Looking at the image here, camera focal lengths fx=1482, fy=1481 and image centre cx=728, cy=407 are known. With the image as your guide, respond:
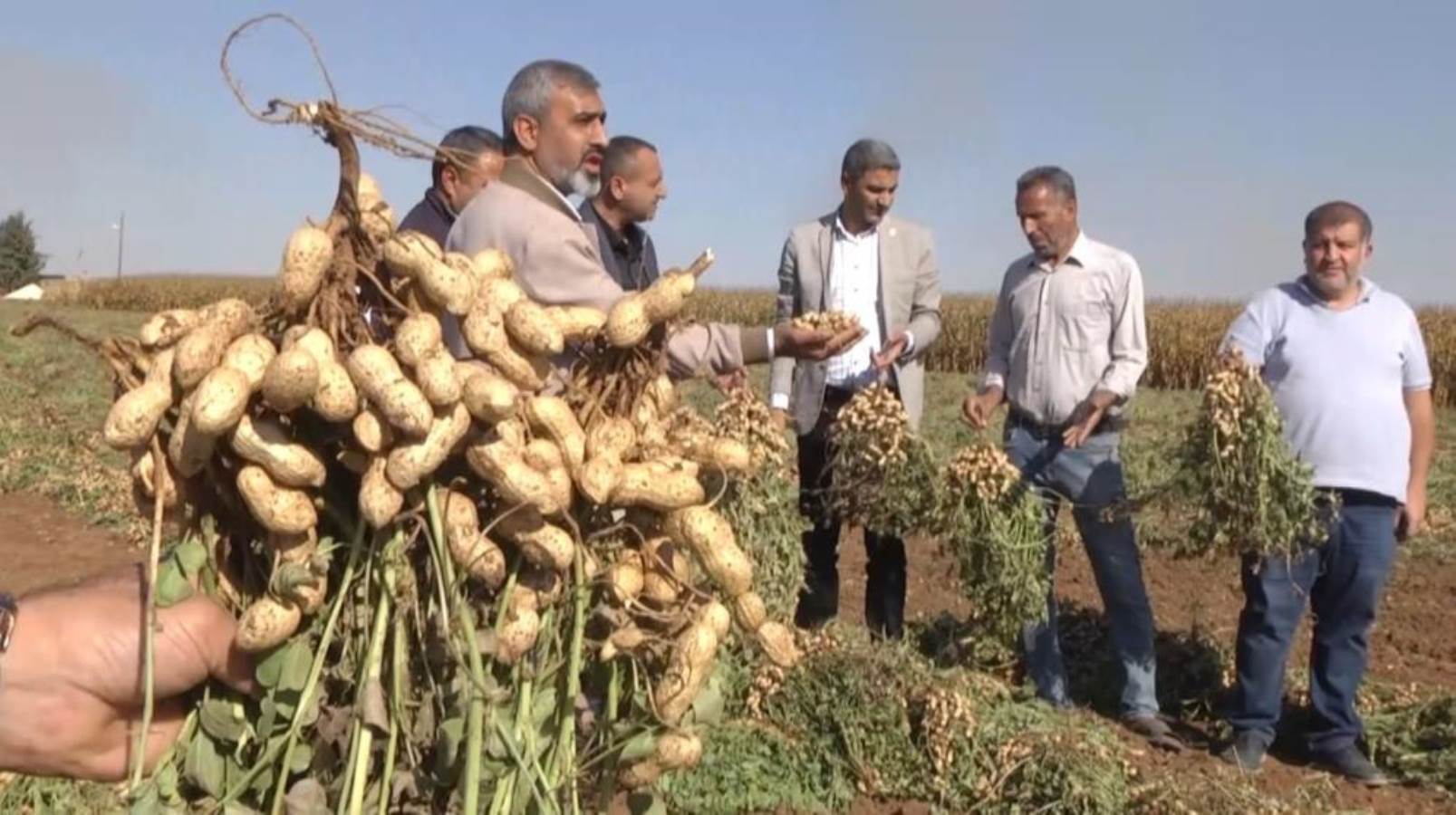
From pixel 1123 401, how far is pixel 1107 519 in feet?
2.08

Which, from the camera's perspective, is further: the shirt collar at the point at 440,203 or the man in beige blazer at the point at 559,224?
the shirt collar at the point at 440,203

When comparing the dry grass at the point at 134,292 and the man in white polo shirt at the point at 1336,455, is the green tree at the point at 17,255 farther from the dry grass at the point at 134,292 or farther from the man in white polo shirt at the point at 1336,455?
the man in white polo shirt at the point at 1336,455

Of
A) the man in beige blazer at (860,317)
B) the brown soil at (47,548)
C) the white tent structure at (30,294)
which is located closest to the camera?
the man in beige blazer at (860,317)

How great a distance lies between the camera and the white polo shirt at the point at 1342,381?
5.47 meters

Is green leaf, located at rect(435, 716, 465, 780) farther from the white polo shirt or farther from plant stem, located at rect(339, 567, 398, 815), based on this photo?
the white polo shirt

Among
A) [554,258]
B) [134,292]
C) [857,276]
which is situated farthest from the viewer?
[134,292]

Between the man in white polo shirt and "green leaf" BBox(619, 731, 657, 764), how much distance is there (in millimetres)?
3986

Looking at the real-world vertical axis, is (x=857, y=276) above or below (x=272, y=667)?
above

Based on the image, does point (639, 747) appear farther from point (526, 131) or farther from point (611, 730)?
point (526, 131)

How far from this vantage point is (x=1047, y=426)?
A: 20.0 ft

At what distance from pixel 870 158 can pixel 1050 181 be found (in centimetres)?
85

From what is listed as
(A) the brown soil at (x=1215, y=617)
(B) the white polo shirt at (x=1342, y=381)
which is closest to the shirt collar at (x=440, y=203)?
(A) the brown soil at (x=1215, y=617)

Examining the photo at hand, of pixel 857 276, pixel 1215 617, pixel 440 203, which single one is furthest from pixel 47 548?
pixel 1215 617

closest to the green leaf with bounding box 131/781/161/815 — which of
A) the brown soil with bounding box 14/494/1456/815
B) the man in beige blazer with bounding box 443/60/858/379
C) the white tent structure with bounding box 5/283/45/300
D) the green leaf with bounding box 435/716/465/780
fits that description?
the green leaf with bounding box 435/716/465/780
